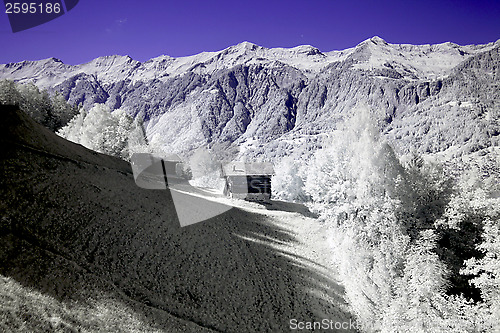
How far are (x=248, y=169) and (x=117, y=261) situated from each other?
34.3 m

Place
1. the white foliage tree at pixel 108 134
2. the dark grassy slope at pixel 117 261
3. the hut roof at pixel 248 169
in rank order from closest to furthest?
the dark grassy slope at pixel 117 261 → the hut roof at pixel 248 169 → the white foliage tree at pixel 108 134

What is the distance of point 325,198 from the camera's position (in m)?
25.5

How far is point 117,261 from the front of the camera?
17.4m

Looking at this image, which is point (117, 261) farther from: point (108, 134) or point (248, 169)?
point (108, 134)

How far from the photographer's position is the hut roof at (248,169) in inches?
1940

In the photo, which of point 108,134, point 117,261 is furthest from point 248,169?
point 117,261

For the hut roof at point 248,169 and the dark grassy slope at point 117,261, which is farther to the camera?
the hut roof at point 248,169

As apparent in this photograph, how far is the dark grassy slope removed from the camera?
13.0m

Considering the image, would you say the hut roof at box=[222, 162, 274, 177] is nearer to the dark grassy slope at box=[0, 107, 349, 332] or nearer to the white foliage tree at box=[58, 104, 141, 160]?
the white foliage tree at box=[58, 104, 141, 160]

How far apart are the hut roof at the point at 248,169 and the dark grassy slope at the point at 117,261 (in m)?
20.3

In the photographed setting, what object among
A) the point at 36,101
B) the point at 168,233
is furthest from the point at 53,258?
the point at 36,101

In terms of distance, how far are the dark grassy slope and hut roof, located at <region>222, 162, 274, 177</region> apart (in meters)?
20.3

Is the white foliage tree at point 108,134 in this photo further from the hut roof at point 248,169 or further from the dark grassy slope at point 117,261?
the dark grassy slope at point 117,261

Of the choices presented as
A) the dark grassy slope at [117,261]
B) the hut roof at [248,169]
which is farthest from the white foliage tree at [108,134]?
the dark grassy slope at [117,261]
